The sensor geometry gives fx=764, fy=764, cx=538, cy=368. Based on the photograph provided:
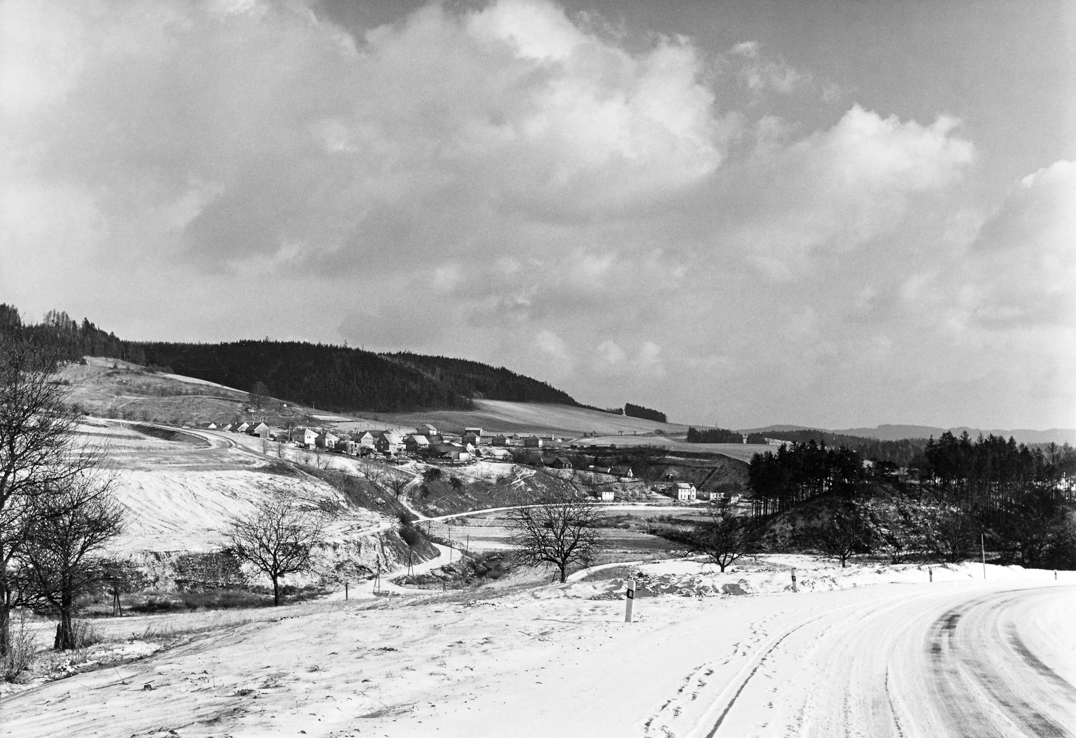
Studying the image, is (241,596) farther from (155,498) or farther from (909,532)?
(909,532)

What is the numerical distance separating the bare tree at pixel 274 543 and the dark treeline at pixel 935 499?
2302 inches

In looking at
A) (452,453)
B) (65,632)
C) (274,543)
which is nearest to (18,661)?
(65,632)

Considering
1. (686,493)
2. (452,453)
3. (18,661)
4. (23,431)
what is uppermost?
(23,431)

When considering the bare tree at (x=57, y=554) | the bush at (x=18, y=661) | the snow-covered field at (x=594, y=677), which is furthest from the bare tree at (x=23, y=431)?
the snow-covered field at (x=594, y=677)

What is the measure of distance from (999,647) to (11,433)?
84.6ft

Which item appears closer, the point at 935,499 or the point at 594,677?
the point at 594,677

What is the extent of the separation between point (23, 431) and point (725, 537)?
175ft

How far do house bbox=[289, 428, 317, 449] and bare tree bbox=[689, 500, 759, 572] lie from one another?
9057 cm

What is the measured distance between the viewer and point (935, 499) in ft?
368

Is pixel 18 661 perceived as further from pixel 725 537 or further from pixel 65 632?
pixel 725 537

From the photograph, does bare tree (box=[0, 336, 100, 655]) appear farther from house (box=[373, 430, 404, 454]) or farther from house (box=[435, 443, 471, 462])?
house (box=[373, 430, 404, 454])

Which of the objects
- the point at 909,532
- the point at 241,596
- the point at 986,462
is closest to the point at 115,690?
the point at 241,596

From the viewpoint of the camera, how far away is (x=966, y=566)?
1838 inches

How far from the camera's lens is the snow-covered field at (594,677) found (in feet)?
35.0
